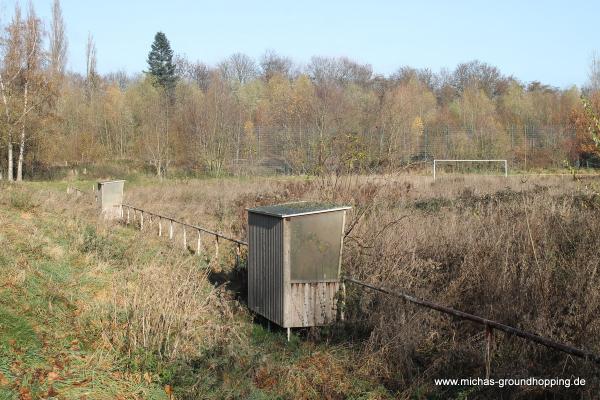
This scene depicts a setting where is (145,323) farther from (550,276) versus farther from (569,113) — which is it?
(569,113)

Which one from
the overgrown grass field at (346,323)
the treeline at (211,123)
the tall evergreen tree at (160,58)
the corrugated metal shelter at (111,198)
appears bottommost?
the overgrown grass field at (346,323)

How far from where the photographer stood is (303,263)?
764cm

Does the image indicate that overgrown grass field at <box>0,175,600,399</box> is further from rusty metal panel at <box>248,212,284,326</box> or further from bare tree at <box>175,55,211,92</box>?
bare tree at <box>175,55,211,92</box>

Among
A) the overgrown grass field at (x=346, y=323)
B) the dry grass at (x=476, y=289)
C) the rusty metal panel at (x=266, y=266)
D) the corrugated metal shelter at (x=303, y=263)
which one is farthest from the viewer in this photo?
the rusty metal panel at (x=266, y=266)

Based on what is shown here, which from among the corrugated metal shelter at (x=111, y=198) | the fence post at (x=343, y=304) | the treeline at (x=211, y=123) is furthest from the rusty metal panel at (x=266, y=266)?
the treeline at (x=211, y=123)

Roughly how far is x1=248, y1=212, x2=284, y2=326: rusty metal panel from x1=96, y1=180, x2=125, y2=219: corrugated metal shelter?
12.0m

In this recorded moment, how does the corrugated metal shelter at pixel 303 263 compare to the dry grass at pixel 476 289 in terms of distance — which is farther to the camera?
the corrugated metal shelter at pixel 303 263

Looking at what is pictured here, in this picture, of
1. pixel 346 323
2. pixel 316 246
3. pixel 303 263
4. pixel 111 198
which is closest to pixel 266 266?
pixel 303 263

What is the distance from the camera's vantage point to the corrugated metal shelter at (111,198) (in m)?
19.5

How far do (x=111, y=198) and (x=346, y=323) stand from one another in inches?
562

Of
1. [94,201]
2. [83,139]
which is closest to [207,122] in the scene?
[83,139]

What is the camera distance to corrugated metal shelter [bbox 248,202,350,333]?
24.8 feet

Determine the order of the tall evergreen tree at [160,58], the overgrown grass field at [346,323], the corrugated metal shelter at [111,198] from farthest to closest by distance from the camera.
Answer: the tall evergreen tree at [160,58], the corrugated metal shelter at [111,198], the overgrown grass field at [346,323]

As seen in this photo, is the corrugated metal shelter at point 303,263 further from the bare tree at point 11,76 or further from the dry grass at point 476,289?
the bare tree at point 11,76
